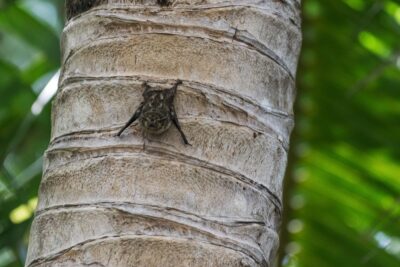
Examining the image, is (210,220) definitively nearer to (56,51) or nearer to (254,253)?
(254,253)

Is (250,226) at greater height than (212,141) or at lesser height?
lesser

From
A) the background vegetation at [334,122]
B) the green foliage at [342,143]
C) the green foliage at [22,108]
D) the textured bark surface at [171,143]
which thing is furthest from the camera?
the green foliage at [342,143]

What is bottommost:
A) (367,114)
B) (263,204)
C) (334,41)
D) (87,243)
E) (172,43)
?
(87,243)

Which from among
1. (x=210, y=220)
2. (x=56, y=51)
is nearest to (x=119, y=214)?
(x=210, y=220)

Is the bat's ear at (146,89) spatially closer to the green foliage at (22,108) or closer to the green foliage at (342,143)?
the green foliage at (22,108)

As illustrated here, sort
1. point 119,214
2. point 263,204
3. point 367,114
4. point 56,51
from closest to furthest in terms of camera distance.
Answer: point 119,214 → point 263,204 → point 56,51 → point 367,114

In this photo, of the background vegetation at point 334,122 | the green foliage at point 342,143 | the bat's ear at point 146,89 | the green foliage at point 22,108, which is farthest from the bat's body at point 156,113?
the green foliage at point 342,143

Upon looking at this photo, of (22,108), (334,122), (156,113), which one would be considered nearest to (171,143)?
(156,113)
